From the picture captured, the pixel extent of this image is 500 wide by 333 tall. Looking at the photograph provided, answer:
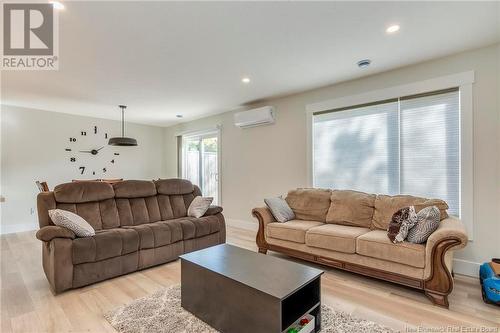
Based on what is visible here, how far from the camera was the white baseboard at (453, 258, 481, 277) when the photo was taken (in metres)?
2.69

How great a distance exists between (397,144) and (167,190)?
134 inches

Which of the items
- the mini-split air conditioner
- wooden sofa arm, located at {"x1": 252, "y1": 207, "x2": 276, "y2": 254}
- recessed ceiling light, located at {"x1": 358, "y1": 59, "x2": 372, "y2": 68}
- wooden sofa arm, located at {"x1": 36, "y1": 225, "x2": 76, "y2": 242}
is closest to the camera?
wooden sofa arm, located at {"x1": 36, "y1": 225, "x2": 76, "y2": 242}

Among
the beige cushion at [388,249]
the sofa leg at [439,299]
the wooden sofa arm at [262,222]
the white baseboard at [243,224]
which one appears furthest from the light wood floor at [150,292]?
the white baseboard at [243,224]

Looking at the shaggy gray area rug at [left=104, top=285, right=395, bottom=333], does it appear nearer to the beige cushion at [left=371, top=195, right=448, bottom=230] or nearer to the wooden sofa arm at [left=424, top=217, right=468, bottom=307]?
the wooden sofa arm at [left=424, top=217, right=468, bottom=307]

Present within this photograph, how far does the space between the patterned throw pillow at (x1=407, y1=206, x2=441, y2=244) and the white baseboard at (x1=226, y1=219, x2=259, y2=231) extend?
9.51ft

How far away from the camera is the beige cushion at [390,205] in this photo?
108 inches

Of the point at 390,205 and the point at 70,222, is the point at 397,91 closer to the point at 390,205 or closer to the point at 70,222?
the point at 390,205

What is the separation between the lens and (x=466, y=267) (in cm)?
273

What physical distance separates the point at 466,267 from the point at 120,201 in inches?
172

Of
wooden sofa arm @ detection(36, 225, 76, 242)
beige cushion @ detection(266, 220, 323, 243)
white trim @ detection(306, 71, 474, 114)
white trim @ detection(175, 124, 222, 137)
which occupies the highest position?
white trim @ detection(306, 71, 474, 114)

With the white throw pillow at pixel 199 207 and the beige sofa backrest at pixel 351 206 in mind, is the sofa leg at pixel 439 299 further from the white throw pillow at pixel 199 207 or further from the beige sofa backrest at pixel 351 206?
the white throw pillow at pixel 199 207

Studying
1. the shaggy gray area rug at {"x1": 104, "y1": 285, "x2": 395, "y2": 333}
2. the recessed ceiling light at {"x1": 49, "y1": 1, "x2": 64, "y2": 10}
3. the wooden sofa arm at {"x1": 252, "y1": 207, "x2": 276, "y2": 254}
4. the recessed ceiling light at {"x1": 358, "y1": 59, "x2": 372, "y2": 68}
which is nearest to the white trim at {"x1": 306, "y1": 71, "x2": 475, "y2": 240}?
the recessed ceiling light at {"x1": 358, "y1": 59, "x2": 372, "y2": 68}

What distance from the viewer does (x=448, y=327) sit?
1.84 meters

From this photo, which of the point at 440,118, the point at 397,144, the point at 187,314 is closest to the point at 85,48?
the point at 187,314
